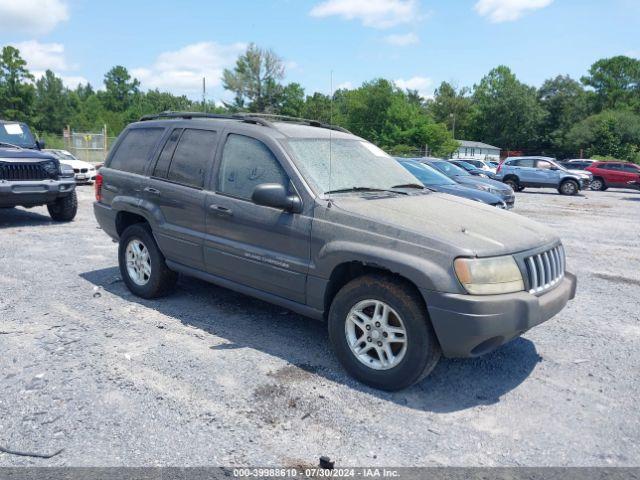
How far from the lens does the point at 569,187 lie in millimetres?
23188

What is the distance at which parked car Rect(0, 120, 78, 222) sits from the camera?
919cm

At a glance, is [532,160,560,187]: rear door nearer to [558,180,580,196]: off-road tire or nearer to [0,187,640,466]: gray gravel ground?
[558,180,580,196]: off-road tire

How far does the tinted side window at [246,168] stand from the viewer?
4.41m

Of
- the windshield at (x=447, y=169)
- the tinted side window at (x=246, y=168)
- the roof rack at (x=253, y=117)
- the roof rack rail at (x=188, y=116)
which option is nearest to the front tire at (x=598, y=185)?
the windshield at (x=447, y=169)

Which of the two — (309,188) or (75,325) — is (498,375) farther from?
(75,325)

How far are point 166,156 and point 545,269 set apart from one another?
3591mm

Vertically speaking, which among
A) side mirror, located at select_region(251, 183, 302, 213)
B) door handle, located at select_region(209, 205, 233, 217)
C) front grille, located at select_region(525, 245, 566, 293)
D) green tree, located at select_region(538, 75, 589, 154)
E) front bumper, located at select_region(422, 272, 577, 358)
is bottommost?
front bumper, located at select_region(422, 272, 577, 358)

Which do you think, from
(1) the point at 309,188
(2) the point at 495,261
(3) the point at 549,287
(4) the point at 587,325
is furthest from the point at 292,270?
(4) the point at 587,325

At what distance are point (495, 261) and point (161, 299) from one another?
11.5 feet

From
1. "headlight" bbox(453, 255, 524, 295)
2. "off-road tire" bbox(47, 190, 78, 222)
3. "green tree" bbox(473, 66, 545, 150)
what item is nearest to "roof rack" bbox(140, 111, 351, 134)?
"headlight" bbox(453, 255, 524, 295)

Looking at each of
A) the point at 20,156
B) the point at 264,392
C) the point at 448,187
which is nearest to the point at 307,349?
the point at 264,392

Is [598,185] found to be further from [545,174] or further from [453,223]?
[453,223]

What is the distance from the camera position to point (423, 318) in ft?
11.5

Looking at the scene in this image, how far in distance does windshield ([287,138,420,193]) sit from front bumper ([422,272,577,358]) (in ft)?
4.31
